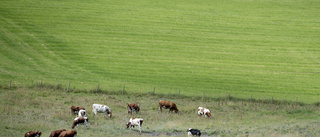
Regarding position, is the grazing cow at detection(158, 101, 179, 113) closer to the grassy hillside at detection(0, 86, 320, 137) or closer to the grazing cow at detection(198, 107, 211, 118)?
the grassy hillside at detection(0, 86, 320, 137)

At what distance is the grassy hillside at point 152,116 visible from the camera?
81.0 feet

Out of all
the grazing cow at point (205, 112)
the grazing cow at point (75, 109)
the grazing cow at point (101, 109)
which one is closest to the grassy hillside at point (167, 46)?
the grazing cow at point (205, 112)

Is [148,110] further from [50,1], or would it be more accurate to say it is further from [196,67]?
[50,1]

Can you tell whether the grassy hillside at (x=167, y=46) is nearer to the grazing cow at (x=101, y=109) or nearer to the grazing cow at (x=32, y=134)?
the grazing cow at (x=101, y=109)

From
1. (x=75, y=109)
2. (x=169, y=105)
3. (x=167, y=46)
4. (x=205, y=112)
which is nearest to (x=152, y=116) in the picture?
(x=169, y=105)

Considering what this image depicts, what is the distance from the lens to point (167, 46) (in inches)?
2253

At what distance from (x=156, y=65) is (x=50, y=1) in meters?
29.8

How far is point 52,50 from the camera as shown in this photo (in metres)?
53.4

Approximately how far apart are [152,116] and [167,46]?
27.6 m

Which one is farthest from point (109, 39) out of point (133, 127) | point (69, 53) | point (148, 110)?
point (133, 127)

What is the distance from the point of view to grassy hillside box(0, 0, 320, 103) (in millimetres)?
45344

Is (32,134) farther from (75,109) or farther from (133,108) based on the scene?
(133,108)

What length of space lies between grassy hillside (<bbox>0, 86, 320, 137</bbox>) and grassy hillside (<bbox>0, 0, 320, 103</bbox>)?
15.5 feet

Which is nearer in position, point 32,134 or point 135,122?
point 32,134
